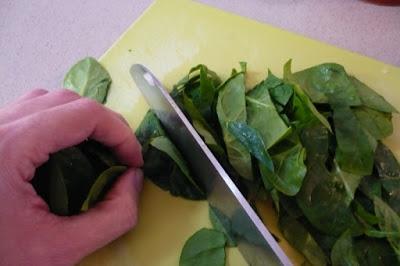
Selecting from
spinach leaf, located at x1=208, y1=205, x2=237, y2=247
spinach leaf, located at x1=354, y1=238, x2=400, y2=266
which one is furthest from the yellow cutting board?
spinach leaf, located at x1=354, y1=238, x2=400, y2=266

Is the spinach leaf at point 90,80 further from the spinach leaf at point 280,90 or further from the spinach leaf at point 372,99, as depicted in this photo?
the spinach leaf at point 372,99

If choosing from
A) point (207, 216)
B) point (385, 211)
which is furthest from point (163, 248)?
point (385, 211)

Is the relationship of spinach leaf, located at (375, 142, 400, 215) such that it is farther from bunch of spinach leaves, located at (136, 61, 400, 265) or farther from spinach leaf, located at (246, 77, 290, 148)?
spinach leaf, located at (246, 77, 290, 148)

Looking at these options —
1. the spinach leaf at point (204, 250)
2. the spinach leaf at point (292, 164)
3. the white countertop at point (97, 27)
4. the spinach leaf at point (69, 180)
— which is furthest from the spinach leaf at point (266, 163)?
the white countertop at point (97, 27)

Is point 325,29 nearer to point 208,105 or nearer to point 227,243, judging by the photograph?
point 208,105

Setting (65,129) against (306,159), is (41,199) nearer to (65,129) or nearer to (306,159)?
(65,129)
